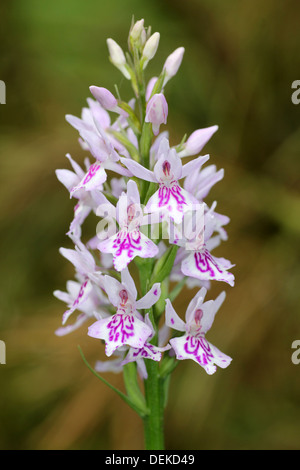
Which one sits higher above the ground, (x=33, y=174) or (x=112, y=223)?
(x=33, y=174)

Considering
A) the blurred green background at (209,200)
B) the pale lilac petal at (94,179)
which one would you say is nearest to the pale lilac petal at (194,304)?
the pale lilac petal at (94,179)

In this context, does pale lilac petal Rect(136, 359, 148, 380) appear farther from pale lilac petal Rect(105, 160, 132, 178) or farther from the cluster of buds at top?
pale lilac petal Rect(105, 160, 132, 178)

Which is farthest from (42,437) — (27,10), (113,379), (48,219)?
(27,10)

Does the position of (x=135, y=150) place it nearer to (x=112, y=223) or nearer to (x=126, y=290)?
(x=112, y=223)

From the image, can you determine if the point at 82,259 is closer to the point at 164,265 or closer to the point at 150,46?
the point at 164,265

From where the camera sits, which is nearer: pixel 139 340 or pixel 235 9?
pixel 139 340

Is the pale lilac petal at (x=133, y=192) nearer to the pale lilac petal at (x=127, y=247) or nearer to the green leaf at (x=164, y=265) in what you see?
the pale lilac petal at (x=127, y=247)
